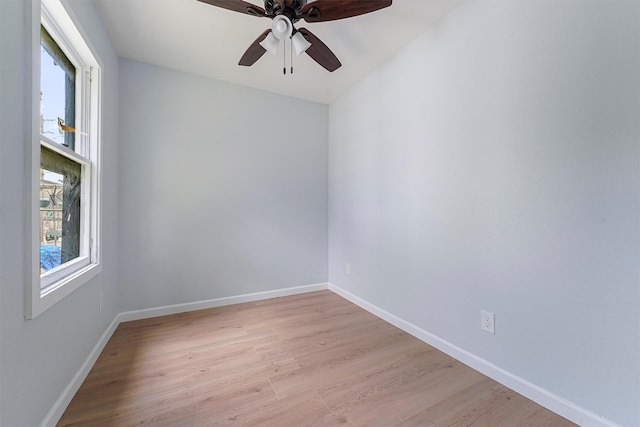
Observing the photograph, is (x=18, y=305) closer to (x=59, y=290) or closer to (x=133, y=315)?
(x=59, y=290)

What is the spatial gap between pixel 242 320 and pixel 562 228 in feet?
8.08

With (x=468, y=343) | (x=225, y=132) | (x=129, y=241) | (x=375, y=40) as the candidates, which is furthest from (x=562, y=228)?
(x=129, y=241)

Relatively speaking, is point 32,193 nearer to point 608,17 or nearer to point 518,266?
point 518,266

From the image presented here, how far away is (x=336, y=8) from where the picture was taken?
4.75ft

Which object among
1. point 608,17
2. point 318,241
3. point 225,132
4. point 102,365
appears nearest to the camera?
point 608,17

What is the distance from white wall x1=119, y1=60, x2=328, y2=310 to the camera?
2434mm

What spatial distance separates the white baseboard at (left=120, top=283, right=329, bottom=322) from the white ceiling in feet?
7.72

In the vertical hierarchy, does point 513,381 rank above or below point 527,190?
below

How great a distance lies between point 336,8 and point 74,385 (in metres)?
2.56

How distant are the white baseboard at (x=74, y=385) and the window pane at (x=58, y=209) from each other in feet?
2.14

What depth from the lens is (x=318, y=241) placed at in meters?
3.36

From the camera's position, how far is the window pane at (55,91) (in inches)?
51.0

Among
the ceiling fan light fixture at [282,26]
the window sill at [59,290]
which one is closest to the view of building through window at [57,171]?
the window sill at [59,290]

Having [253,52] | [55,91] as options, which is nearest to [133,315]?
[55,91]
